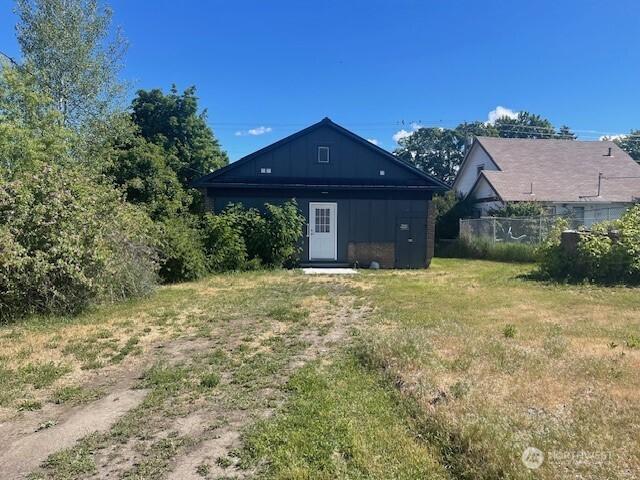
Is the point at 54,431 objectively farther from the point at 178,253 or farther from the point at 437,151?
the point at 437,151

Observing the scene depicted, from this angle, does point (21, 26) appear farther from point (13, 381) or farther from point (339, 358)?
point (339, 358)

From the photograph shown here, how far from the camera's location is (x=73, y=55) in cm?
1727

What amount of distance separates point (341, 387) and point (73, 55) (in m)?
18.0

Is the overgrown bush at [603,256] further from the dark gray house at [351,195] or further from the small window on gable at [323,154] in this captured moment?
the small window on gable at [323,154]

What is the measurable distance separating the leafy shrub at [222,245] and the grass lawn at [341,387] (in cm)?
494

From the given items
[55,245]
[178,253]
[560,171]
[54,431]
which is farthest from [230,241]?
[560,171]

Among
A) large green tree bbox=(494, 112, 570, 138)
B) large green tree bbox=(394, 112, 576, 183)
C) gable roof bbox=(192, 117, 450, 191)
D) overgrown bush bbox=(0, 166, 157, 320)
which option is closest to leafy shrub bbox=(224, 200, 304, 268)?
gable roof bbox=(192, 117, 450, 191)

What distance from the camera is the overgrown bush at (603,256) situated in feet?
35.4

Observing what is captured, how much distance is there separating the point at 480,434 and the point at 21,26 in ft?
66.9

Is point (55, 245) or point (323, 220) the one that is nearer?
point (55, 245)

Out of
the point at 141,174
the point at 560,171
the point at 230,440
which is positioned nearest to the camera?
the point at 230,440

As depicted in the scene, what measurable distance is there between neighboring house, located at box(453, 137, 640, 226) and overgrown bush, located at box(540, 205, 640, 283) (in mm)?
10366

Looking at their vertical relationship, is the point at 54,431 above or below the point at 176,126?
below

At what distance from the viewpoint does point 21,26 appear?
16.9 m
